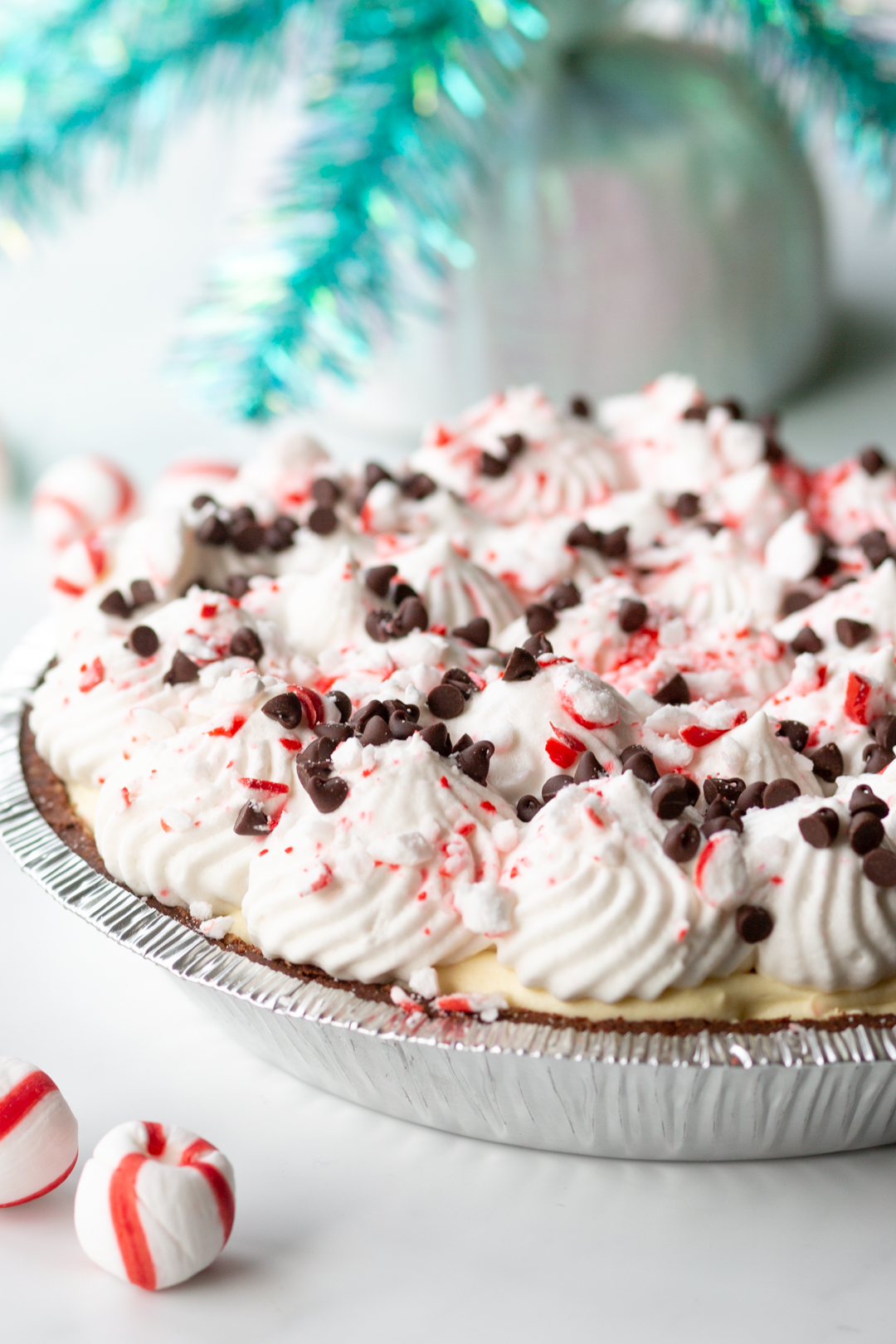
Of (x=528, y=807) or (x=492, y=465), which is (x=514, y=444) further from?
(x=528, y=807)

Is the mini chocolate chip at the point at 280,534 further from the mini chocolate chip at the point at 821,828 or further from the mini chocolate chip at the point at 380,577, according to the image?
the mini chocolate chip at the point at 821,828

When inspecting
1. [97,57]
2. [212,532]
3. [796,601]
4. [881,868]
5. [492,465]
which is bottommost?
[796,601]

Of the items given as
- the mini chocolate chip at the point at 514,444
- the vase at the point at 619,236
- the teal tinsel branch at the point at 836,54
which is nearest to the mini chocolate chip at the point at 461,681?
the mini chocolate chip at the point at 514,444

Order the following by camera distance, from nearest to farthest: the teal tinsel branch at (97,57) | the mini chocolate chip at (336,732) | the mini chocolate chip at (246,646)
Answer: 1. the mini chocolate chip at (336,732)
2. the mini chocolate chip at (246,646)
3. the teal tinsel branch at (97,57)

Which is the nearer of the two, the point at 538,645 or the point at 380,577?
the point at 538,645

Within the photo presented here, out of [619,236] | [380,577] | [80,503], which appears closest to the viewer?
[380,577]

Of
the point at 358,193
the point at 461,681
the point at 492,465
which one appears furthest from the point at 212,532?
the point at 358,193
